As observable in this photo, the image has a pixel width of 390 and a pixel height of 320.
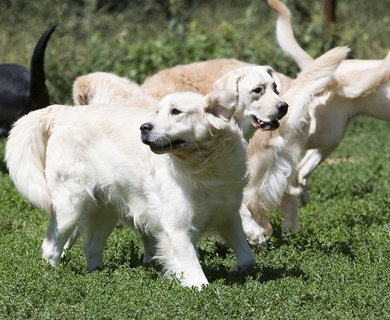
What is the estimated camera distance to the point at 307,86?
20.8 feet

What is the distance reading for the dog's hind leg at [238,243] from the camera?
486cm

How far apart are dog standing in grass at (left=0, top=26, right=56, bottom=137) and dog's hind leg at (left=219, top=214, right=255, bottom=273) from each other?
388cm

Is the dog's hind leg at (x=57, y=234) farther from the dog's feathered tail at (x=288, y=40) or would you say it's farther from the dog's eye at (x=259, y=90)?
the dog's feathered tail at (x=288, y=40)

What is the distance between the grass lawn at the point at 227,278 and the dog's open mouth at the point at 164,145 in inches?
32.6

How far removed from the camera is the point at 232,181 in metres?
4.64

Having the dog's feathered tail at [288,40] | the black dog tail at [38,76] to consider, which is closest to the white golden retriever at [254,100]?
the dog's feathered tail at [288,40]

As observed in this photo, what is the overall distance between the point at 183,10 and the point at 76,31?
6.90 ft

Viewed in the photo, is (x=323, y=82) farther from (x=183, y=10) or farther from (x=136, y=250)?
(x=183, y=10)

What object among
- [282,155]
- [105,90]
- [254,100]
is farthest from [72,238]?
[282,155]

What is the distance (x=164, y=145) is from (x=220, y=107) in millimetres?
414

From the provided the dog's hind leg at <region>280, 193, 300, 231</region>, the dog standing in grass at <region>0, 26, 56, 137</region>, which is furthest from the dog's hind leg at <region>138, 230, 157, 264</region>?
the dog standing in grass at <region>0, 26, 56, 137</region>

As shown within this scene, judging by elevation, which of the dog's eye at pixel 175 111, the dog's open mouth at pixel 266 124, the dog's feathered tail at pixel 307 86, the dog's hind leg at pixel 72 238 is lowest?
the dog's hind leg at pixel 72 238

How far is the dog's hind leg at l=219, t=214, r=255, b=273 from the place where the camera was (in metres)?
4.86

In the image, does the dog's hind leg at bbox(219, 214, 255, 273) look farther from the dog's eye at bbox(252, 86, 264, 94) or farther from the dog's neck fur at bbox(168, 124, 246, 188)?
the dog's eye at bbox(252, 86, 264, 94)
